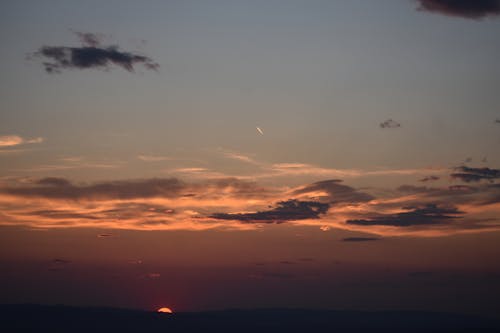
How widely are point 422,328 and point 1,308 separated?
13139cm

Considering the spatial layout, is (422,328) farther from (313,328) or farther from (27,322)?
(27,322)

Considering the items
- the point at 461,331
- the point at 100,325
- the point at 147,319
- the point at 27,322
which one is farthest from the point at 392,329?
the point at 27,322

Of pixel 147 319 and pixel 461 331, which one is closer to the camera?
pixel 461 331

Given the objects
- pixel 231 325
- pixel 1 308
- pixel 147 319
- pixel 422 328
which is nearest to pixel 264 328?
pixel 231 325

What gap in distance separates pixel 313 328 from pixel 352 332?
14.4 meters

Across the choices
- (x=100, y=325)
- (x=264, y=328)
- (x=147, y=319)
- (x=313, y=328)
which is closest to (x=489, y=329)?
(x=313, y=328)

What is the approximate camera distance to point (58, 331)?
584 feet

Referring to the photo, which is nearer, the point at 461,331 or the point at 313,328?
the point at 461,331

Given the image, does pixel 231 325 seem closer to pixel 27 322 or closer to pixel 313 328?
pixel 313 328

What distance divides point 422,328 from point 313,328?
3527 centimetres

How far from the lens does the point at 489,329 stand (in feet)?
602

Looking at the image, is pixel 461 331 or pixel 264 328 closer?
pixel 461 331

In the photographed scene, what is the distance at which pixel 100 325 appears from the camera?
186125mm

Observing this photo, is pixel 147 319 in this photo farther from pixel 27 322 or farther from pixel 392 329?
pixel 392 329
